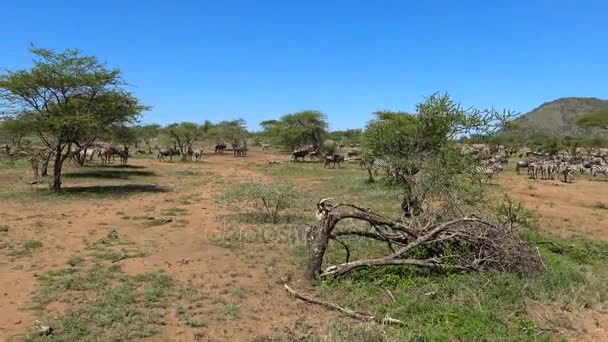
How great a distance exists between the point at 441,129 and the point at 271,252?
7.11m

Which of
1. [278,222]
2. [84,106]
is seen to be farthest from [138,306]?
[84,106]

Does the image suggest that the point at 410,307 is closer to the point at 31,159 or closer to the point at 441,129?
the point at 441,129

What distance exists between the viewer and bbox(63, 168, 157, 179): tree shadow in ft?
87.6

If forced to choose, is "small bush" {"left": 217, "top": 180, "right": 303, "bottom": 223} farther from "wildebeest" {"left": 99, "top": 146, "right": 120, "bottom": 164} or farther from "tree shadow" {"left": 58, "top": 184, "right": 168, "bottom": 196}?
"wildebeest" {"left": 99, "top": 146, "right": 120, "bottom": 164}

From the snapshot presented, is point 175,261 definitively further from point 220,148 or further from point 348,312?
point 220,148

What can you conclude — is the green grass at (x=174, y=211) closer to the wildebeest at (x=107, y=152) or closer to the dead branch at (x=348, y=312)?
the dead branch at (x=348, y=312)

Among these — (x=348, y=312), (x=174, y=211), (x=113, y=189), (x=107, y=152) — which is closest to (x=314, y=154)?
(x=107, y=152)

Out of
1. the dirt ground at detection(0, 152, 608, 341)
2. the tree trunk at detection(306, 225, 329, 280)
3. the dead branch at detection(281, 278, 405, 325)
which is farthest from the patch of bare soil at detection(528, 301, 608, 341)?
the tree trunk at detection(306, 225, 329, 280)

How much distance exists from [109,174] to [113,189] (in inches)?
292

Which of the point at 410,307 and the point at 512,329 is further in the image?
the point at 410,307

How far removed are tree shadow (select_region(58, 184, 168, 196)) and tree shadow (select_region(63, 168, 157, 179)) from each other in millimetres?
4493

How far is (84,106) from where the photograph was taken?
21500 millimetres

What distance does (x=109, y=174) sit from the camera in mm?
28094

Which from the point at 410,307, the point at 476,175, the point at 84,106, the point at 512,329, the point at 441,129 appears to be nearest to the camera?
the point at 512,329
